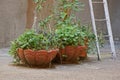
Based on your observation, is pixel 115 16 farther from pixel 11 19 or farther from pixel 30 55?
pixel 30 55

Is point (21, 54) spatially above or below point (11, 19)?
below

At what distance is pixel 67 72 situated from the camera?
3.71 meters

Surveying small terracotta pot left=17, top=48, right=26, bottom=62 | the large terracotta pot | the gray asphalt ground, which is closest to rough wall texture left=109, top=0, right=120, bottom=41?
the gray asphalt ground

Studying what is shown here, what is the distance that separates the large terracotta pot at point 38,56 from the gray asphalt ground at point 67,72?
0.13m

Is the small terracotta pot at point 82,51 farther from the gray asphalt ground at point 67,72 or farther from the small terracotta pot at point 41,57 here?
the small terracotta pot at point 41,57

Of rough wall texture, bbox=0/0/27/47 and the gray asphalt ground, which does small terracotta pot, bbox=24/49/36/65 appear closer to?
the gray asphalt ground

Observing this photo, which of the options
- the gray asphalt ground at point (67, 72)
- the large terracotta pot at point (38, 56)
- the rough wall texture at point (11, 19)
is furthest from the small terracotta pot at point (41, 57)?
the rough wall texture at point (11, 19)

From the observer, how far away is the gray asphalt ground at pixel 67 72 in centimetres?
332

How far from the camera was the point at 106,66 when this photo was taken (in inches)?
168

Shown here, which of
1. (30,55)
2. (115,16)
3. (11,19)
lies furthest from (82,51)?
(115,16)

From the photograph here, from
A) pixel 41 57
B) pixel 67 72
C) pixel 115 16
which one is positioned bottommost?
pixel 67 72

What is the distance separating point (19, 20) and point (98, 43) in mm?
2636

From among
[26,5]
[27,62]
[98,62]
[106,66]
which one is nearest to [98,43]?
[98,62]

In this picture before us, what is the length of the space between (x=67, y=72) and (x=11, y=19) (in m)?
3.61
